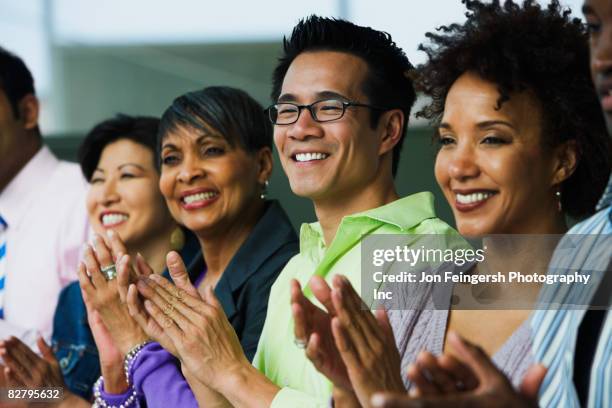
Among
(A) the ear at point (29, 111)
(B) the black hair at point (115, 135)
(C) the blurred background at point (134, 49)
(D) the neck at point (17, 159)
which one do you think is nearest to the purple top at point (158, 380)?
(B) the black hair at point (115, 135)

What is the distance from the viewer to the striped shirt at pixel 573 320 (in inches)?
57.4

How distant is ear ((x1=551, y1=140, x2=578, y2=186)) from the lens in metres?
1.79

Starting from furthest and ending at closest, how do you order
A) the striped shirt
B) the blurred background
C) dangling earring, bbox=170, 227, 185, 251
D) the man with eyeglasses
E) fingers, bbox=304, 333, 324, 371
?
the blurred background < dangling earring, bbox=170, 227, 185, 251 < the man with eyeglasses < fingers, bbox=304, 333, 324, 371 < the striped shirt

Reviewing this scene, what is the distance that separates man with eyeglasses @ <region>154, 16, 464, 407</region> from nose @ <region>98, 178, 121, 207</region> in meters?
0.92

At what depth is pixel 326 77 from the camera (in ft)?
7.22

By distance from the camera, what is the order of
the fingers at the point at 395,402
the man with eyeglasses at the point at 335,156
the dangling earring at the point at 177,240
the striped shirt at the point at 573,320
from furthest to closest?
the dangling earring at the point at 177,240
the man with eyeglasses at the point at 335,156
the striped shirt at the point at 573,320
the fingers at the point at 395,402

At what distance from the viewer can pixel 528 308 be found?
171 centimetres

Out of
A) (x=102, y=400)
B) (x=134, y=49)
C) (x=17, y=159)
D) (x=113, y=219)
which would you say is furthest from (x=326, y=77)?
(x=134, y=49)

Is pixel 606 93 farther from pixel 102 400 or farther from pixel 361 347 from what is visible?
pixel 102 400

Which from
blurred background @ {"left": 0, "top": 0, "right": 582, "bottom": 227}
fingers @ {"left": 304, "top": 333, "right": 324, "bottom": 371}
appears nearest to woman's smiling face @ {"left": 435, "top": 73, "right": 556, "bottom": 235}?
fingers @ {"left": 304, "top": 333, "right": 324, "bottom": 371}

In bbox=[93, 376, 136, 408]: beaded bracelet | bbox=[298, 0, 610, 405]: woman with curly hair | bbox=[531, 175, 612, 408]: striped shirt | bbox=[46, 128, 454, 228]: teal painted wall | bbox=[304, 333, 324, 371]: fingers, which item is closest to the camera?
bbox=[531, 175, 612, 408]: striped shirt

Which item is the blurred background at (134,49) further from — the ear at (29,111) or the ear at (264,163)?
the ear at (264,163)

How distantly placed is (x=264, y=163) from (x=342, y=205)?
533 mm

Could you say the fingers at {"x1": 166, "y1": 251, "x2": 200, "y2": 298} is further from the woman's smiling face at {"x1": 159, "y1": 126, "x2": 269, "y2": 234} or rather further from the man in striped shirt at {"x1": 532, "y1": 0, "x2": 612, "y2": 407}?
the man in striped shirt at {"x1": 532, "y1": 0, "x2": 612, "y2": 407}
